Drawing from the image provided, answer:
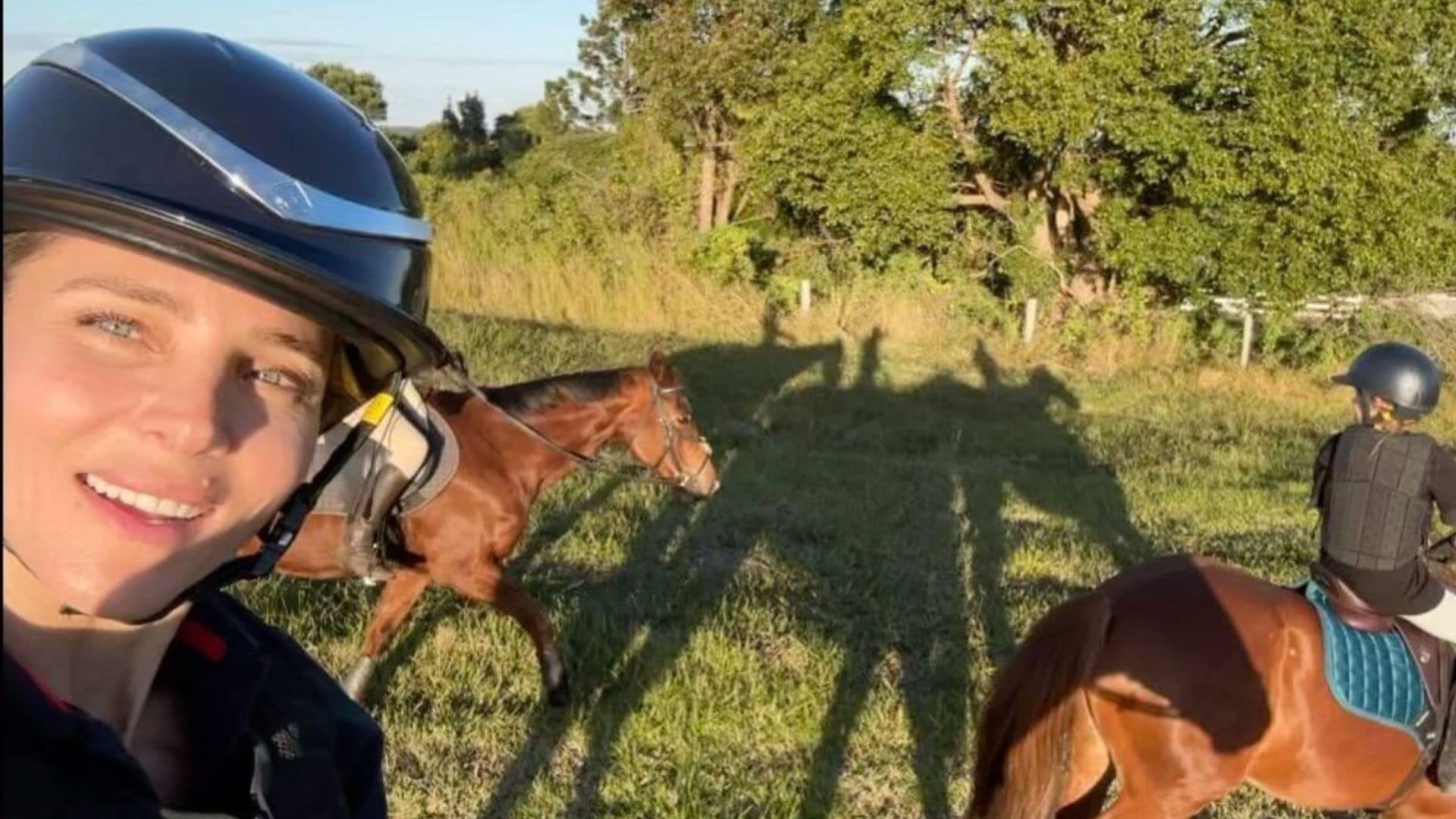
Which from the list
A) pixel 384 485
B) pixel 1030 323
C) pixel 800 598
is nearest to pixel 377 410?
pixel 384 485

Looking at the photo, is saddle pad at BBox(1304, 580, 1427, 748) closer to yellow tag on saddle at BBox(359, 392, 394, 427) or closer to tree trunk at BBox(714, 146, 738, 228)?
yellow tag on saddle at BBox(359, 392, 394, 427)

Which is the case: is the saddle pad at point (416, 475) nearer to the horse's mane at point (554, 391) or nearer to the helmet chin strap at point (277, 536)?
the horse's mane at point (554, 391)

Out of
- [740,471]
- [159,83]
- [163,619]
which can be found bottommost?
[740,471]

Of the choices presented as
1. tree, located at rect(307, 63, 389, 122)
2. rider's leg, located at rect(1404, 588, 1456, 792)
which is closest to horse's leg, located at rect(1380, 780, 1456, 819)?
rider's leg, located at rect(1404, 588, 1456, 792)

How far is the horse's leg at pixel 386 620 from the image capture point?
491 cm

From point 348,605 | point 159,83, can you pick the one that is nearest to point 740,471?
point 348,605

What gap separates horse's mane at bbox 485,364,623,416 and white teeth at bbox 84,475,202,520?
14.9ft

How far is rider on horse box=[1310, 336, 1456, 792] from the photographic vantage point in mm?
3832

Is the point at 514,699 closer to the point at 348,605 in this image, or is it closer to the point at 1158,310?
the point at 348,605

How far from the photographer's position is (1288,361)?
663 inches

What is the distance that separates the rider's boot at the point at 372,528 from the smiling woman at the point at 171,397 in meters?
3.66

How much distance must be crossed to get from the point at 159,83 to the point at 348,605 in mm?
4896

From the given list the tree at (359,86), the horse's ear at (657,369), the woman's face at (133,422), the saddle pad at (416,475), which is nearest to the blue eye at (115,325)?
the woman's face at (133,422)

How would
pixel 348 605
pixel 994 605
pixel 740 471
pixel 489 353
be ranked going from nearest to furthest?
pixel 348 605
pixel 994 605
pixel 740 471
pixel 489 353
